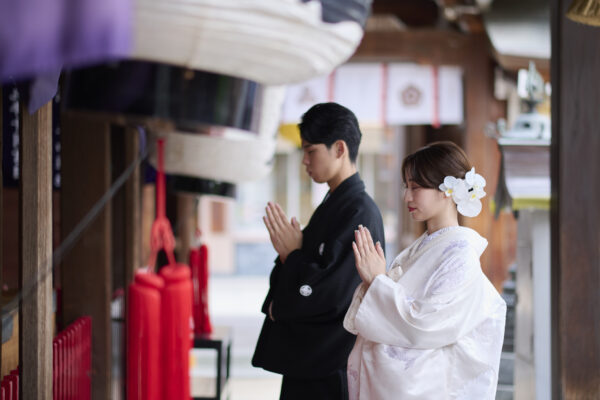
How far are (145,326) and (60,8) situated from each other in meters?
1.76

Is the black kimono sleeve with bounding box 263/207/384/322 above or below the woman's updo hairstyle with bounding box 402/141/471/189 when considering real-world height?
below

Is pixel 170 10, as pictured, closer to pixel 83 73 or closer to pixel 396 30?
pixel 83 73

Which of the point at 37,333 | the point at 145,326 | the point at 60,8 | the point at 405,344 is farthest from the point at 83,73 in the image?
the point at 405,344

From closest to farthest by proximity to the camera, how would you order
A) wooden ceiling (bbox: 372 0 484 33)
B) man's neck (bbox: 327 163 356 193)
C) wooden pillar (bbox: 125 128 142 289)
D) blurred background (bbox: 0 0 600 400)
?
1. blurred background (bbox: 0 0 600 400)
2. man's neck (bbox: 327 163 356 193)
3. wooden pillar (bbox: 125 128 142 289)
4. wooden ceiling (bbox: 372 0 484 33)

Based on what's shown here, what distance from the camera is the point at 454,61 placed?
29.1 feet

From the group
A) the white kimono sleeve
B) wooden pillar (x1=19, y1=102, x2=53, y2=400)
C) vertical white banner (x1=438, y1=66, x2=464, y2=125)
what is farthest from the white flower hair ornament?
vertical white banner (x1=438, y1=66, x2=464, y2=125)

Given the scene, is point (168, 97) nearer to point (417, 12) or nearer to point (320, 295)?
point (320, 295)

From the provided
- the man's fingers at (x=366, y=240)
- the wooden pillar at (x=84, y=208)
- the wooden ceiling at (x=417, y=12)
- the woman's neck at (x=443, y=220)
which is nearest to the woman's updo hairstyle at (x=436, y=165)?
the woman's neck at (x=443, y=220)

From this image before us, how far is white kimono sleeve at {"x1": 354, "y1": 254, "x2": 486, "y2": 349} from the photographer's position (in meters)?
Result: 2.45

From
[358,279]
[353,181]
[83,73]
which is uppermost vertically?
[83,73]

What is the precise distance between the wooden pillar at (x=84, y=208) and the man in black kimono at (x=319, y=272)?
139 centimetres

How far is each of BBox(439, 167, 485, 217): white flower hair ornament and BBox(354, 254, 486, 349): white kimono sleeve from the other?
193 millimetres

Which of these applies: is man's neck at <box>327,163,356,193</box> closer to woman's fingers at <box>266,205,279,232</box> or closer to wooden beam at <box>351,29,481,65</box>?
woman's fingers at <box>266,205,279,232</box>

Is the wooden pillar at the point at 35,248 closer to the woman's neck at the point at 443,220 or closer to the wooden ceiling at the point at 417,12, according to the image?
the woman's neck at the point at 443,220
